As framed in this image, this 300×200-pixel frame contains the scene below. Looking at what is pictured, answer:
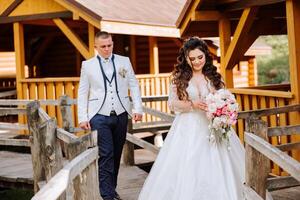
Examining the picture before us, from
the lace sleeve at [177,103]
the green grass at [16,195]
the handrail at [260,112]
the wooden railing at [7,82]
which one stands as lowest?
the green grass at [16,195]

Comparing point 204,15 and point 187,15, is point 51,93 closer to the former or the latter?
point 187,15

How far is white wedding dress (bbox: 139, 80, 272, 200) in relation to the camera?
5.14m

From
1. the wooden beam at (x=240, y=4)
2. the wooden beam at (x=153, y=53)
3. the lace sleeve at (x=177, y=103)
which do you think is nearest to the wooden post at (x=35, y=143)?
the lace sleeve at (x=177, y=103)

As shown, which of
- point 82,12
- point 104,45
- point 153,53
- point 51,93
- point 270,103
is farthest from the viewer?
point 153,53

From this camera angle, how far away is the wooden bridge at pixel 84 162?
12.7ft

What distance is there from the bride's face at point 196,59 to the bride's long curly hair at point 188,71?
32 millimetres

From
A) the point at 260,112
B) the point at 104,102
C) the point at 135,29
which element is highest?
the point at 135,29

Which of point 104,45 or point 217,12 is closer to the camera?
point 104,45

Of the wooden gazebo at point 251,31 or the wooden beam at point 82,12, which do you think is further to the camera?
the wooden beam at point 82,12

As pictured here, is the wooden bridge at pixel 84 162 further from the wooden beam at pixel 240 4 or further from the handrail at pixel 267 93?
the wooden beam at pixel 240 4

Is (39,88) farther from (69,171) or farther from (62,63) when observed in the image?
(69,171)

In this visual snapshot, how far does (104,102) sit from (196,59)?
3.79 ft

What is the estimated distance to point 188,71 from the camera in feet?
18.4

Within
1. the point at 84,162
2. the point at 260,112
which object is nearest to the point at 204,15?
the point at 260,112
